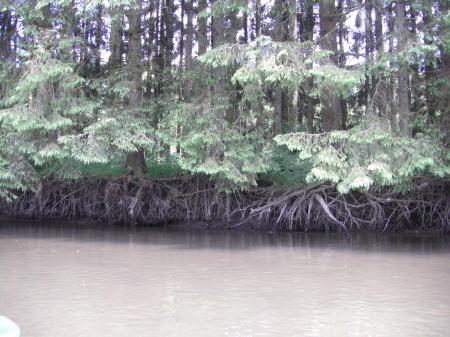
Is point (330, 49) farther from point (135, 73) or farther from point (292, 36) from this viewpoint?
point (135, 73)

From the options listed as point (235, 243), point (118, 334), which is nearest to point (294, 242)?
point (235, 243)

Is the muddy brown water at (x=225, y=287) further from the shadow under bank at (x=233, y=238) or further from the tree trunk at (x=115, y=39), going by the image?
the tree trunk at (x=115, y=39)

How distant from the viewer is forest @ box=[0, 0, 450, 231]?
10.0 meters

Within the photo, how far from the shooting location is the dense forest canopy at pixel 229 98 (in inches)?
389

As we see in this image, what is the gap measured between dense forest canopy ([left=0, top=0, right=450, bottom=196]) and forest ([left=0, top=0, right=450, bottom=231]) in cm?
4

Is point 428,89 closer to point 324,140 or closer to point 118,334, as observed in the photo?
point 324,140

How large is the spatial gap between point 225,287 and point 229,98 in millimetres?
6112

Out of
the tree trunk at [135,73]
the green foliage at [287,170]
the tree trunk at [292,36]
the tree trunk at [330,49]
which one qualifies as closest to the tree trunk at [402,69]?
the tree trunk at [330,49]

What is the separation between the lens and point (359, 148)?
991 centimetres

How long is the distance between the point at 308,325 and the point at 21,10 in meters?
10.1

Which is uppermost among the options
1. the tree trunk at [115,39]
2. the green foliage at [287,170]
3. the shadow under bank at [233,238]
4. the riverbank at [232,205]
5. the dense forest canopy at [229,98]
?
the tree trunk at [115,39]

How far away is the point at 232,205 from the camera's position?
13836mm

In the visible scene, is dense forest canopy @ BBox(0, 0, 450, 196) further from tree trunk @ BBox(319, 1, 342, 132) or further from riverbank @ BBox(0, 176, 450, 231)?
riverbank @ BBox(0, 176, 450, 231)

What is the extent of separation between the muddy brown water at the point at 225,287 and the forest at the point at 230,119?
1438mm
